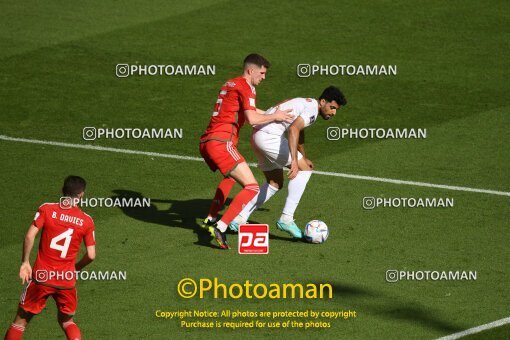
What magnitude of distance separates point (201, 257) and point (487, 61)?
10.7 m

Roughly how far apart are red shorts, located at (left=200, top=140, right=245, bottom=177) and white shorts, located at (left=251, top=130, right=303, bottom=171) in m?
0.41

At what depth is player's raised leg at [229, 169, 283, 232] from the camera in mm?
14484

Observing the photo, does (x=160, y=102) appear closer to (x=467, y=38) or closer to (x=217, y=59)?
(x=217, y=59)

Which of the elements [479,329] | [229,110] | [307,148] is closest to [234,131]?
[229,110]

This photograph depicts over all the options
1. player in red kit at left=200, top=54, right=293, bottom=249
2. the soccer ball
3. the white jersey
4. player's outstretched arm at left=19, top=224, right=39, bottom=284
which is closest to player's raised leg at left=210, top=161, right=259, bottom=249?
player in red kit at left=200, top=54, right=293, bottom=249

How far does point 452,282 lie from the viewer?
13.2 metres

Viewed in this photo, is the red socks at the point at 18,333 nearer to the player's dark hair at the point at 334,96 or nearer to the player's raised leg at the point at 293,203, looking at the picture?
the player's raised leg at the point at 293,203

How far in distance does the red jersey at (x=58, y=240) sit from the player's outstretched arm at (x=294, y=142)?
3960 mm

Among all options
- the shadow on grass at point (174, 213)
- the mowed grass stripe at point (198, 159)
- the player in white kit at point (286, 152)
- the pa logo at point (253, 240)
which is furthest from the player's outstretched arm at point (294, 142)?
the mowed grass stripe at point (198, 159)

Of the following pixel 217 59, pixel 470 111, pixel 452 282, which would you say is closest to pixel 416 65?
pixel 470 111

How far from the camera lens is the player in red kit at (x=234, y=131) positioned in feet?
46.5

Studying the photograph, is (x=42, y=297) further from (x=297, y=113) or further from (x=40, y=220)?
(x=297, y=113)

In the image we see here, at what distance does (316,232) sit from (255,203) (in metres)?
0.89

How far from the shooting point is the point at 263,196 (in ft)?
48.5
